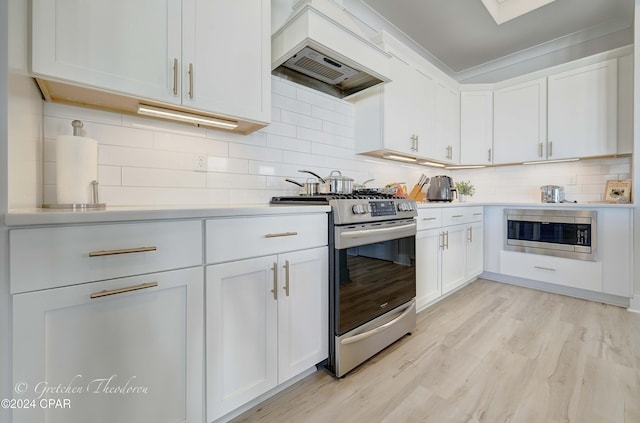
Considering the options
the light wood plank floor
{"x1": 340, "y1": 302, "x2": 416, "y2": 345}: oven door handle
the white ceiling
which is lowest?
the light wood plank floor

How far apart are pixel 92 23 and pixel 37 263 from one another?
939mm

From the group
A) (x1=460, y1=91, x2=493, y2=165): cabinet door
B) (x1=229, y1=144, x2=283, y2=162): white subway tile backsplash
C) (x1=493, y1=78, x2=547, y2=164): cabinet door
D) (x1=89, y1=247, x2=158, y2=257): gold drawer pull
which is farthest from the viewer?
(x1=460, y1=91, x2=493, y2=165): cabinet door

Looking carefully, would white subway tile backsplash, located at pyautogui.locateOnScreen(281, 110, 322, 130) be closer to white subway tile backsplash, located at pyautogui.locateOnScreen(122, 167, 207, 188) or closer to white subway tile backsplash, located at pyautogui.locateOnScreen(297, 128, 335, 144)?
white subway tile backsplash, located at pyautogui.locateOnScreen(297, 128, 335, 144)

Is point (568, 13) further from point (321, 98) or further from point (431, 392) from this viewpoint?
point (431, 392)

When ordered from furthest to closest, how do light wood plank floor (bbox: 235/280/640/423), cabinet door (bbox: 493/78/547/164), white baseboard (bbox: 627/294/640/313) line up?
cabinet door (bbox: 493/78/547/164), white baseboard (bbox: 627/294/640/313), light wood plank floor (bbox: 235/280/640/423)

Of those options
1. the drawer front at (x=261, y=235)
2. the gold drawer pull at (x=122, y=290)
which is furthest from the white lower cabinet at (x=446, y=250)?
the gold drawer pull at (x=122, y=290)

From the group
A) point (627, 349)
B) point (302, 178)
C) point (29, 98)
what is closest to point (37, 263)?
point (29, 98)

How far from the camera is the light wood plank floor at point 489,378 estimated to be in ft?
3.92

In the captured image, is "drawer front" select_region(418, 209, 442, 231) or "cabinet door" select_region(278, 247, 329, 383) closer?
"cabinet door" select_region(278, 247, 329, 383)

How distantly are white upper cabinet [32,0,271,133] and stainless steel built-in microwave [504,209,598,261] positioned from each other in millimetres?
2936

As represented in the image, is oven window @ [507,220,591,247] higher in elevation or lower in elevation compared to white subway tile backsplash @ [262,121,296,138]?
lower

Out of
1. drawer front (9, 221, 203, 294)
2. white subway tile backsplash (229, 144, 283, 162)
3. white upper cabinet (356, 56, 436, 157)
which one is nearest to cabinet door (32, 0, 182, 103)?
white subway tile backsplash (229, 144, 283, 162)

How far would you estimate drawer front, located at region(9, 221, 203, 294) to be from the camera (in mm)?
706

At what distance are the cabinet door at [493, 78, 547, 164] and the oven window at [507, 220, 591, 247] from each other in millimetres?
784
